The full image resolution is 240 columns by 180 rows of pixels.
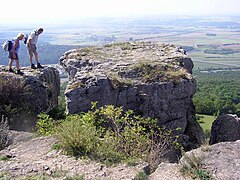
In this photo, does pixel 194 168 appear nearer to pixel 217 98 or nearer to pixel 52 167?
pixel 52 167

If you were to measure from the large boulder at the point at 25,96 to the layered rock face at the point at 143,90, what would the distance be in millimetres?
1217

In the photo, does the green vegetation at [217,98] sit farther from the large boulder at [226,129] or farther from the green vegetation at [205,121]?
the large boulder at [226,129]

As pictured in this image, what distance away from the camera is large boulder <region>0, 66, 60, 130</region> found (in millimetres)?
10203

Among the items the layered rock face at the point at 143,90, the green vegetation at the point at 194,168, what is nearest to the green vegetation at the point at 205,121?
the layered rock face at the point at 143,90

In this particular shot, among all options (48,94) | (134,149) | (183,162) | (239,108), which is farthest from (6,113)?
(239,108)

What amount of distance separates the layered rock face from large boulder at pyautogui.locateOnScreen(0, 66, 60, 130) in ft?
3.99

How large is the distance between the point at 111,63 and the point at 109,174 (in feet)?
24.7

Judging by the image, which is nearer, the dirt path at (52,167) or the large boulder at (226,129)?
the dirt path at (52,167)

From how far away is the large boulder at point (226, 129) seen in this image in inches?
468

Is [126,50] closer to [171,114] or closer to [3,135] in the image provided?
[171,114]

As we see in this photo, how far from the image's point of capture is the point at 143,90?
37.3ft

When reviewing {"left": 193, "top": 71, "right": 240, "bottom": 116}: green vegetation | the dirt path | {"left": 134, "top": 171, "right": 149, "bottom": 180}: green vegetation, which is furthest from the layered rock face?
{"left": 193, "top": 71, "right": 240, "bottom": 116}: green vegetation

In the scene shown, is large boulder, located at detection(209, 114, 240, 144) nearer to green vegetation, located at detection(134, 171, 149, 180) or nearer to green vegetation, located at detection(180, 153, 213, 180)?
green vegetation, located at detection(180, 153, 213, 180)

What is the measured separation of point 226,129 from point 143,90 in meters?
3.59
